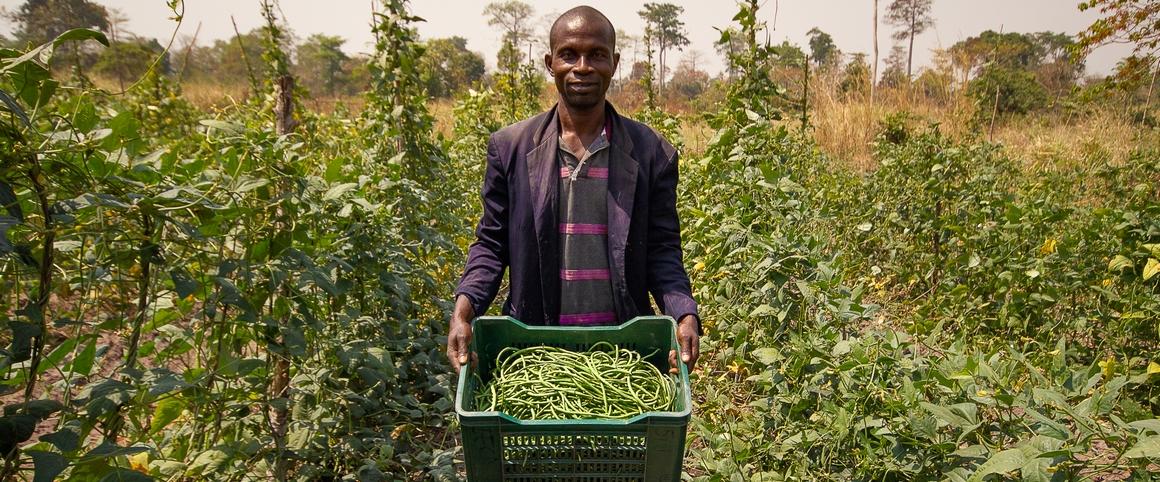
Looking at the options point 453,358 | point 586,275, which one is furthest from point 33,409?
point 586,275

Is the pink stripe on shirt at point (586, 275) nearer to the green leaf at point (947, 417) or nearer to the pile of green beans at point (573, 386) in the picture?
the pile of green beans at point (573, 386)

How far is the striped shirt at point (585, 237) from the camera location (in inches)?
76.0

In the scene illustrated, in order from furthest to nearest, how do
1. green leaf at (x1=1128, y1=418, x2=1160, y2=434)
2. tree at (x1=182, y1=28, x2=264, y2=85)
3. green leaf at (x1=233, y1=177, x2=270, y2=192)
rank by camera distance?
tree at (x1=182, y1=28, x2=264, y2=85) → green leaf at (x1=233, y1=177, x2=270, y2=192) → green leaf at (x1=1128, y1=418, x2=1160, y2=434)

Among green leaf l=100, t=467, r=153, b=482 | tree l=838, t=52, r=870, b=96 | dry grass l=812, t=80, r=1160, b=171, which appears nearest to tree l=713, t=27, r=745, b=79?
green leaf l=100, t=467, r=153, b=482

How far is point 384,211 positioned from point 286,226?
67 centimetres

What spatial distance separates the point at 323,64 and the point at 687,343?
41259 millimetres

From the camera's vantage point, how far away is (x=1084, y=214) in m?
3.96

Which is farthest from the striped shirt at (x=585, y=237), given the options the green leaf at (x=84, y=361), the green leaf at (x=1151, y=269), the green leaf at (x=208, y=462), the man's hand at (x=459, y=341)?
the green leaf at (x=1151, y=269)

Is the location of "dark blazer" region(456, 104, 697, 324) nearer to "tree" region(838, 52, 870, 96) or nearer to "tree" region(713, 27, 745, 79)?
"tree" region(713, 27, 745, 79)

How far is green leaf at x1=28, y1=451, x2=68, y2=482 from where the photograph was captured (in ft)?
3.58

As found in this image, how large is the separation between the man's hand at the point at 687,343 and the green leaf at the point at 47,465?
1.18m

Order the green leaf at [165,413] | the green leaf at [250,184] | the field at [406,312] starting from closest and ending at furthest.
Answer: the field at [406,312] → the green leaf at [250,184] → the green leaf at [165,413]

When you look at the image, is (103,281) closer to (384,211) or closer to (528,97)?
(384,211)

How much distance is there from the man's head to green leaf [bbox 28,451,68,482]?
137 centimetres
